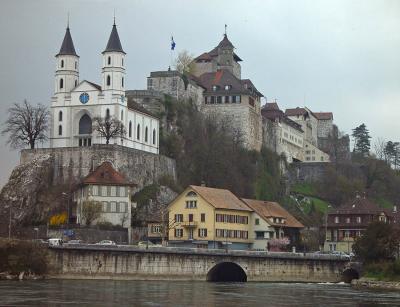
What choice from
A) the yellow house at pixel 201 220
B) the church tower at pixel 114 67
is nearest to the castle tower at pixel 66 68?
the church tower at pixel 114 67

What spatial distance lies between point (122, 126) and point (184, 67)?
52894 millimetres

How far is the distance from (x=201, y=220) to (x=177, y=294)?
1390 inches

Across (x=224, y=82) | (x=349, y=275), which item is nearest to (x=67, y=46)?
(x=224, y=82)

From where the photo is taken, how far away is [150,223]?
116m

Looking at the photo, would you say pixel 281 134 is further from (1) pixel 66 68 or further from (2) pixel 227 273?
(2) pixel 227 273

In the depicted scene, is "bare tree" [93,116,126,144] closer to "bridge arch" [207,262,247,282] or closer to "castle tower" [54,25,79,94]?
"castle tower" [54,25,79,94]

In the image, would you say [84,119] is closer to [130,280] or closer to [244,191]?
[244,191]

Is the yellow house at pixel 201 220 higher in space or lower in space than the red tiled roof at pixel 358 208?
lower

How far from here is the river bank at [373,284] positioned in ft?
314

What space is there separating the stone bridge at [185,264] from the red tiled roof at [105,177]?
18051 millimetres

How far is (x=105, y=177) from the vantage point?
116562mm

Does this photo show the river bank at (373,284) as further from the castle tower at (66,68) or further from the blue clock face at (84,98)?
the castle tower at (66,68)

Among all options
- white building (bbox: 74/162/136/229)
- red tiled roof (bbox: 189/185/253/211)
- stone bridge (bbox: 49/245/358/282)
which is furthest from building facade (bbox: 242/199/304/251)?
white building (bbox: 74/162/136/229)

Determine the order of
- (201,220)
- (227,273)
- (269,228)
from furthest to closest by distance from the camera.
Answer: (269,228) → (201,220) → (227,273)
